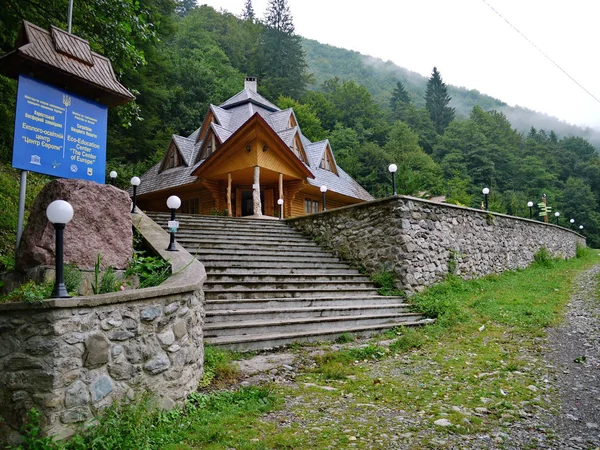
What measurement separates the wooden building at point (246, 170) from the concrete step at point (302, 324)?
388 inches

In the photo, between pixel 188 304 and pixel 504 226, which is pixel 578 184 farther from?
pixel 188 304

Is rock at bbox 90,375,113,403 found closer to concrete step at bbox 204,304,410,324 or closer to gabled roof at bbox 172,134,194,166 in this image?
concrete step at bbox 204,304,410,324

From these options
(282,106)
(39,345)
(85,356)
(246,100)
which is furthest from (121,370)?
(282,106)

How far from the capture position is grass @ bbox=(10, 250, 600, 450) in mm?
2924

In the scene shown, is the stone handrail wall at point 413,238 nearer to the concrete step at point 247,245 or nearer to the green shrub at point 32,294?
the concrete step at point 247,245

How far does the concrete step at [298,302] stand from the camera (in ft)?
19.7

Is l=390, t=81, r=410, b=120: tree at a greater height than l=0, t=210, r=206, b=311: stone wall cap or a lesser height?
greater

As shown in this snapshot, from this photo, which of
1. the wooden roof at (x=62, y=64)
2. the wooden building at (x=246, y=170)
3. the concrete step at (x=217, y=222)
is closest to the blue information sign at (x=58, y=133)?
the wooden roof at (x=62, y=64)

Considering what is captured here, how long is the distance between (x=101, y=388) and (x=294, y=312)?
361cm

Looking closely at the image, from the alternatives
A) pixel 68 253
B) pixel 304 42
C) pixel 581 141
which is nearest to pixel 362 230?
pixel 68 253

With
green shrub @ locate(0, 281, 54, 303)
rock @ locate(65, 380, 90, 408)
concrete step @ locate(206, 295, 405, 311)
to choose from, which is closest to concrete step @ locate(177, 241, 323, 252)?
concrete step @ locate(206, 295, 405, 311)

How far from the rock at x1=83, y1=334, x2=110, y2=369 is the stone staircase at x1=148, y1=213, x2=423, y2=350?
A: 1.90m

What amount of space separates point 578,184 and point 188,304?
5013cm

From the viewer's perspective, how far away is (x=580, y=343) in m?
5.62
